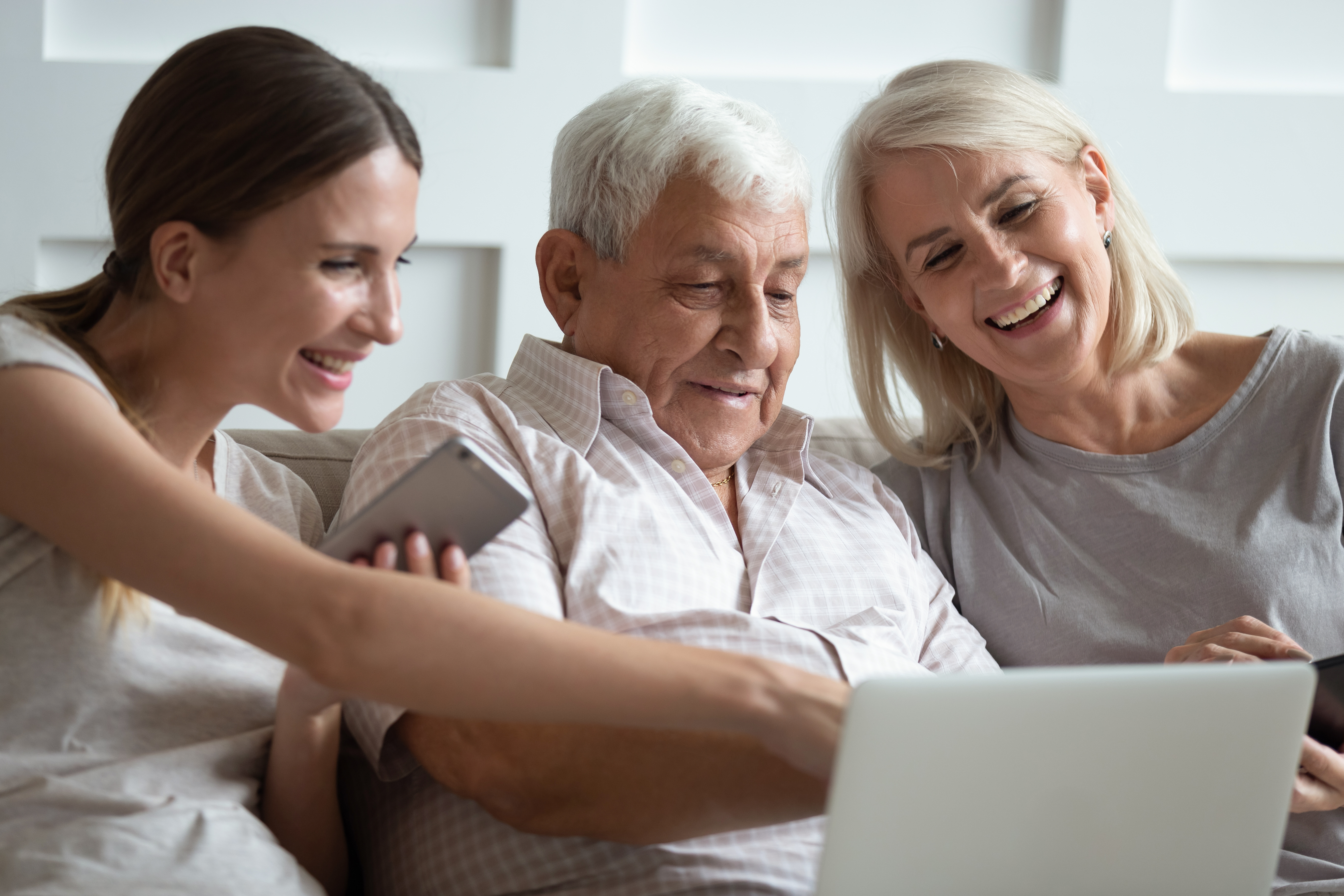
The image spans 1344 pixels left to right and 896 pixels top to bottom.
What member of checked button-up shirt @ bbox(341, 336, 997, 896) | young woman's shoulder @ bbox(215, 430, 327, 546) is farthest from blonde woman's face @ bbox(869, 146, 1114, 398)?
young woman's shoulder @ bbox(215, 430, 327, 546)

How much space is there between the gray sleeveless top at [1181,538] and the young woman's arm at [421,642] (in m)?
0.85

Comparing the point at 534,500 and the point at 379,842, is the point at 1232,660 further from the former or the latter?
the point at 379,842

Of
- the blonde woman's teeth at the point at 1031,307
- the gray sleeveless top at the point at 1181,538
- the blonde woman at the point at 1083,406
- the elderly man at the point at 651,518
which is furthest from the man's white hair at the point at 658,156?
the gray sleeveless top at the point at 1181,538

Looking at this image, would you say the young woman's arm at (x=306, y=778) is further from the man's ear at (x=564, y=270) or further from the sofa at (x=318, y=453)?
the man's ear at (x=564, y=270)

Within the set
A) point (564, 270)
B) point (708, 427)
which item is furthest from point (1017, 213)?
point (564, 270)

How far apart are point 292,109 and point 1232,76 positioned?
7.32ft

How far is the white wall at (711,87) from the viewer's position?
81.4 inches

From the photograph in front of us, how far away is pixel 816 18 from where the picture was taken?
92.4 inches

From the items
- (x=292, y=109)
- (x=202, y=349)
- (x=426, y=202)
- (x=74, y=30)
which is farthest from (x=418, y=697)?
(x=74, y=30)

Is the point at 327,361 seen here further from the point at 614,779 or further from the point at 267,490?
the point at 614,779

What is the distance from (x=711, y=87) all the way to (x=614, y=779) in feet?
5.38

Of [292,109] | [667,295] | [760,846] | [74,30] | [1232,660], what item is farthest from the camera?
[74,30]

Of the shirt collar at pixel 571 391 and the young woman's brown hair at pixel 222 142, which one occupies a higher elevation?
the young woman's brown hair at pixel 222 142

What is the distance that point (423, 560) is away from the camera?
98 cm
